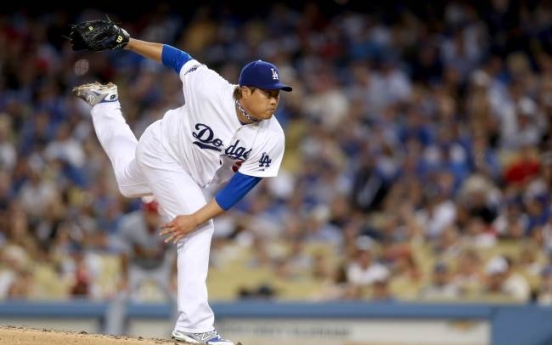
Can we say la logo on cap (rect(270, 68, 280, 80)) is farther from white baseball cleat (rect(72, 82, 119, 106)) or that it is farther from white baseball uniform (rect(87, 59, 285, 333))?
white baseball cleat (rect(72, 82, 119, 106))

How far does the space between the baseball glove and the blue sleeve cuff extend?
11.2 inches

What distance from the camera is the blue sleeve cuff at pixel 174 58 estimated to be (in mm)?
7203

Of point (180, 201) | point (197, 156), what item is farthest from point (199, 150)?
point (180, 201)

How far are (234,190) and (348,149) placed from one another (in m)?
7.23

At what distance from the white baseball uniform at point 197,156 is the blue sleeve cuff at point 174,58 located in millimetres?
47

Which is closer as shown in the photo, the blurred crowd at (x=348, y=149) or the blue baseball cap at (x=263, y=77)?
the blue baseball cap at (x=263, y=77)

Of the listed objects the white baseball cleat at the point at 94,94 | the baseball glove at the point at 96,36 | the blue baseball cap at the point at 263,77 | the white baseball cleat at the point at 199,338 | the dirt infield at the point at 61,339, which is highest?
the baseball glove at the point at 96,36

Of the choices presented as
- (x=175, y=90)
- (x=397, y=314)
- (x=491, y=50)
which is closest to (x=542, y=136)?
(x=491, y=50)

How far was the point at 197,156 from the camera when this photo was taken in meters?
7.12

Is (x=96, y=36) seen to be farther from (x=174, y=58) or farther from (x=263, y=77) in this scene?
(x=263, y=77)

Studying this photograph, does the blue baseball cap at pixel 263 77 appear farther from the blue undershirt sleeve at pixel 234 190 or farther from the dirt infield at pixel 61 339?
the dirt infield at pixel 61 339

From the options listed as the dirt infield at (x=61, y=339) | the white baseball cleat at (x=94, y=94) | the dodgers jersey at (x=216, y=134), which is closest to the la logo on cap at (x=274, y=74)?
the dodgers jersey at (x=216, y=134)

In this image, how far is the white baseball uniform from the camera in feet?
22.8

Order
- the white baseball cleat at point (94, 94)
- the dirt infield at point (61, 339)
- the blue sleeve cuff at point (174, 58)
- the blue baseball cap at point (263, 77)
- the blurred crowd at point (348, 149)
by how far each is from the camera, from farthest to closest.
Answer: the blurred crowd at point (348, 149) → the white baseball cleat at point (94, 94) → the blue sleeve cuff at point (174, 58) → the dirt infield at point (61, 339) → the blue baseball cap at point (263, 77)
